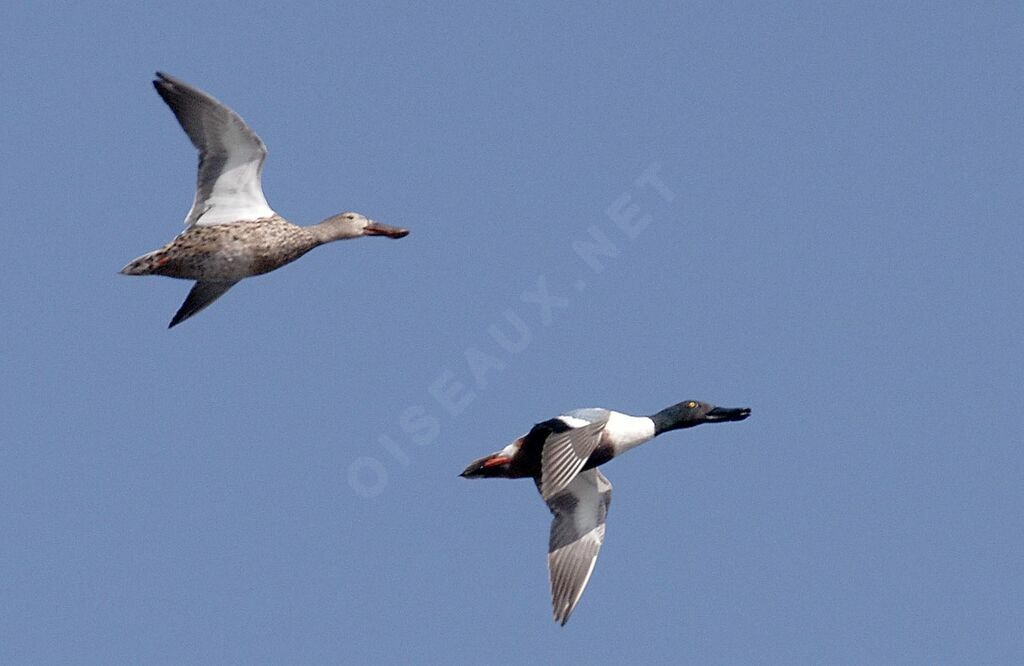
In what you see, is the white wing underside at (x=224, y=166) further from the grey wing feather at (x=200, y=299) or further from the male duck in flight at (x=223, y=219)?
the grey wing feather at (x=200, y=299)

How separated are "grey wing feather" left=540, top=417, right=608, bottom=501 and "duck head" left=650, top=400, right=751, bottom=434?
5.26 ft

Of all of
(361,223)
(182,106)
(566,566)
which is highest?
(182,106)

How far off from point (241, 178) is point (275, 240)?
69 cm

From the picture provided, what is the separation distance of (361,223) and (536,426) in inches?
116

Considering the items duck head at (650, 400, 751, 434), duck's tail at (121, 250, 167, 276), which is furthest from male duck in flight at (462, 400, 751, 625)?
duck's tail at (121, 250, 167, 276)

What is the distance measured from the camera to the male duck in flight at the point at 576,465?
22.4m

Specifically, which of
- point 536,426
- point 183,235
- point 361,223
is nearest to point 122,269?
point 183,235

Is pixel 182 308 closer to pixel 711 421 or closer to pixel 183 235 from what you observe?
pixel 183 235

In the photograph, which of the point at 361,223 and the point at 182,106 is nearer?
the point at 182,106

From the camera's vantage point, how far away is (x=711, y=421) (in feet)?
79.4

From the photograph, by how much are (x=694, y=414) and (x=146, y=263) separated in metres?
5.68

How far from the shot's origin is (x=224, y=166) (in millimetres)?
23219

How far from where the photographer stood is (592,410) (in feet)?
76.3

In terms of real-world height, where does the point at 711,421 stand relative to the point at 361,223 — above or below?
below
